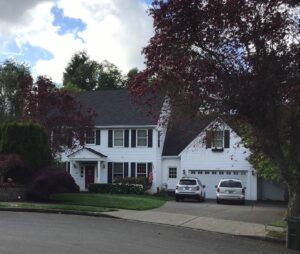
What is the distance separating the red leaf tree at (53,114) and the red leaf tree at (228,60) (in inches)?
692

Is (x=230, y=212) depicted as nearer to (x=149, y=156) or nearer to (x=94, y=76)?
(x=149, y=156)

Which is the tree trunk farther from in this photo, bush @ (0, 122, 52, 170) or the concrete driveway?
bush @ (0, 122, 52, 170)

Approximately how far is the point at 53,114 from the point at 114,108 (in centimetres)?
1161

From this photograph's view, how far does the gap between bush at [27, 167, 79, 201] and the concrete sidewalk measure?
18.2ft

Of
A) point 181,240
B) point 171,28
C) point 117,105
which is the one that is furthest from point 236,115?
point 117,105

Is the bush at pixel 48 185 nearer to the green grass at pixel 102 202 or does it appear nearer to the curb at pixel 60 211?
the green grass at pixel 102 202

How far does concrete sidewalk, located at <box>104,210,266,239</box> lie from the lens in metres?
18.3

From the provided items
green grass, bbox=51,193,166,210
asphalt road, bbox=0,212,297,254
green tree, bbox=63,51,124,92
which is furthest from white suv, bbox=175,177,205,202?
green tree, bbox=63,51,124,92

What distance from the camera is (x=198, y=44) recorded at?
17578 mm

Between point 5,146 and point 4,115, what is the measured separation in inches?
959

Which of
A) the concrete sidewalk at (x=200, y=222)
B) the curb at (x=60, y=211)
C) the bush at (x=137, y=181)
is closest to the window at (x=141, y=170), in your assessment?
the bush at (x=137, y=181)

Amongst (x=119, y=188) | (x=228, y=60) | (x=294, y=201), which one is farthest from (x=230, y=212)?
(x=119, y=188)

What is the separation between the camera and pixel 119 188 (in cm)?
4041

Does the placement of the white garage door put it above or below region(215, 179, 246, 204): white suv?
above
